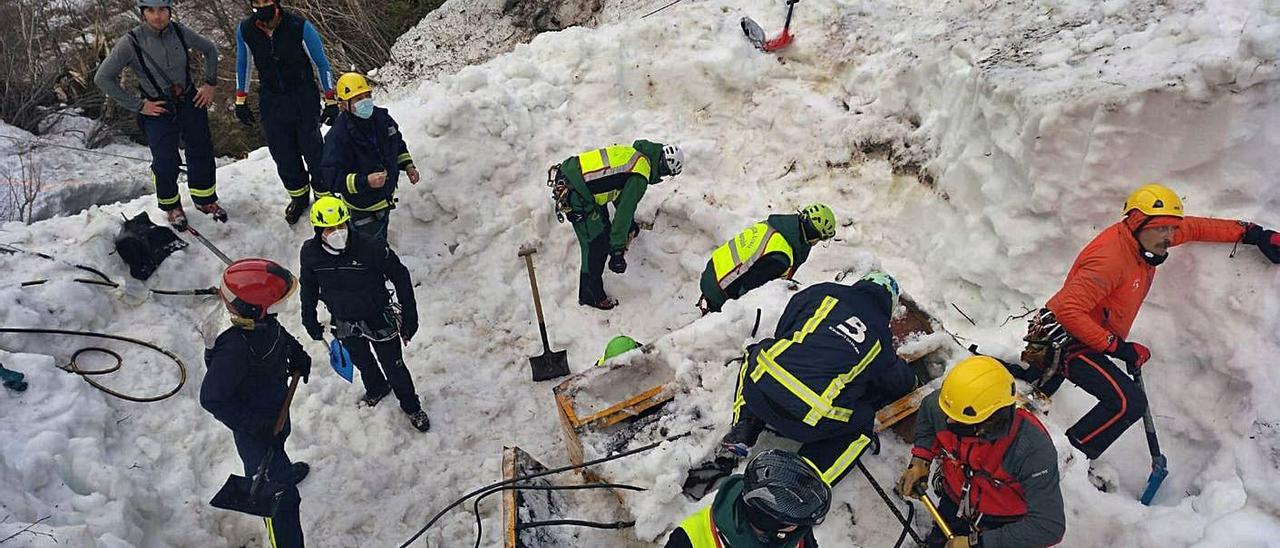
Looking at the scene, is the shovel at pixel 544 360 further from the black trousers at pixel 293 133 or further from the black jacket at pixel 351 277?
the black trousers at pixel 293 133

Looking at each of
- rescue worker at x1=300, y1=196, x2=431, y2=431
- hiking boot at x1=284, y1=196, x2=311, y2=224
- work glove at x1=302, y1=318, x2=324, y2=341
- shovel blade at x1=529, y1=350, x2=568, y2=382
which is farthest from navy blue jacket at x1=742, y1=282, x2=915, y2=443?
hiking boot at x1=284, y1=196, x2=311, y2=224

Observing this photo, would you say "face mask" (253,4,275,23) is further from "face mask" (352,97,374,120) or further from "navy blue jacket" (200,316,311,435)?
"navy blue jacket" (200,316,311,435)

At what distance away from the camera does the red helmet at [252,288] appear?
135 inches

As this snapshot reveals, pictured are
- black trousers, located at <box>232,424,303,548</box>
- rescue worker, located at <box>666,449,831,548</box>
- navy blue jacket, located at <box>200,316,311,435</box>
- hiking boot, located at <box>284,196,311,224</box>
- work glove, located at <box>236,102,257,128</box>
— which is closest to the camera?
rescue worker, located at <box>666,449,831,548</box>

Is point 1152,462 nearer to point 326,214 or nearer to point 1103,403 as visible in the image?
point 1103,403

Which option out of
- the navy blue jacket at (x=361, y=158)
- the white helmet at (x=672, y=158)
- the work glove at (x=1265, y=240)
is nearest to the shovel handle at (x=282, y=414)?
the navy blue jacket at (x=361, y=158)

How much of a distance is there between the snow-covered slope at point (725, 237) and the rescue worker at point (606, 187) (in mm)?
635

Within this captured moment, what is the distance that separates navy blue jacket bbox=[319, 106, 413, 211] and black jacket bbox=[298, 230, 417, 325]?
0.93m

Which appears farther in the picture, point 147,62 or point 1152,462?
point 147,62

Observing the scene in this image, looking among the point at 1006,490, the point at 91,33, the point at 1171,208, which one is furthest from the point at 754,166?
the point at 91,33

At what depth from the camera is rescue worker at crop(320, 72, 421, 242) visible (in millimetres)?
4871

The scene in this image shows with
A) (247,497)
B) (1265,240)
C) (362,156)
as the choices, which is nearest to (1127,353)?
(1265,240)

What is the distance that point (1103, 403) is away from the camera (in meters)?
3.60

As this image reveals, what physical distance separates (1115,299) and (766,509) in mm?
2510
